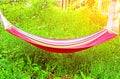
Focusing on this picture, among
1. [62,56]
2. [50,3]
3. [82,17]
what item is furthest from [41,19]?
[62,56]

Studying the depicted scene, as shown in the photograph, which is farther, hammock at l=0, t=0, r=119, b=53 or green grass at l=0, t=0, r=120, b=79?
green grass at l=0, t=0, r=120, b=79

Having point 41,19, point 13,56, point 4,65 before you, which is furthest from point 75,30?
point 4,65

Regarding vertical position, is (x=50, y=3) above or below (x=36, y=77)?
above

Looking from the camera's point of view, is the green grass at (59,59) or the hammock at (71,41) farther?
the green grass at (59,59)

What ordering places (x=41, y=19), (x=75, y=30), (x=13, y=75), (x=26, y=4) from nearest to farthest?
1. (x=13, y=75)
2. (x=75, y=30)
3. (x=41, y=19)
4. (x=26, y=4)

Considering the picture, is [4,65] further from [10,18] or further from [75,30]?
[10,18]

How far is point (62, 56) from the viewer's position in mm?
4105

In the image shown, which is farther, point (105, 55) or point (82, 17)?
point (82, 17)

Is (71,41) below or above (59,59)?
above

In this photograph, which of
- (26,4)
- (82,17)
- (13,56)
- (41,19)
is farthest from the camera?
(26,4)

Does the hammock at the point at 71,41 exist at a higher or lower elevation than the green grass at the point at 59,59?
higher

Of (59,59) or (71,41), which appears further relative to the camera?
(59,59)

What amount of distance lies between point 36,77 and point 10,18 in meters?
2.43

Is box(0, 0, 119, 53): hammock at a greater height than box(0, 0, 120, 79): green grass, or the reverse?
box(0, 0, 119, 53): hammock
